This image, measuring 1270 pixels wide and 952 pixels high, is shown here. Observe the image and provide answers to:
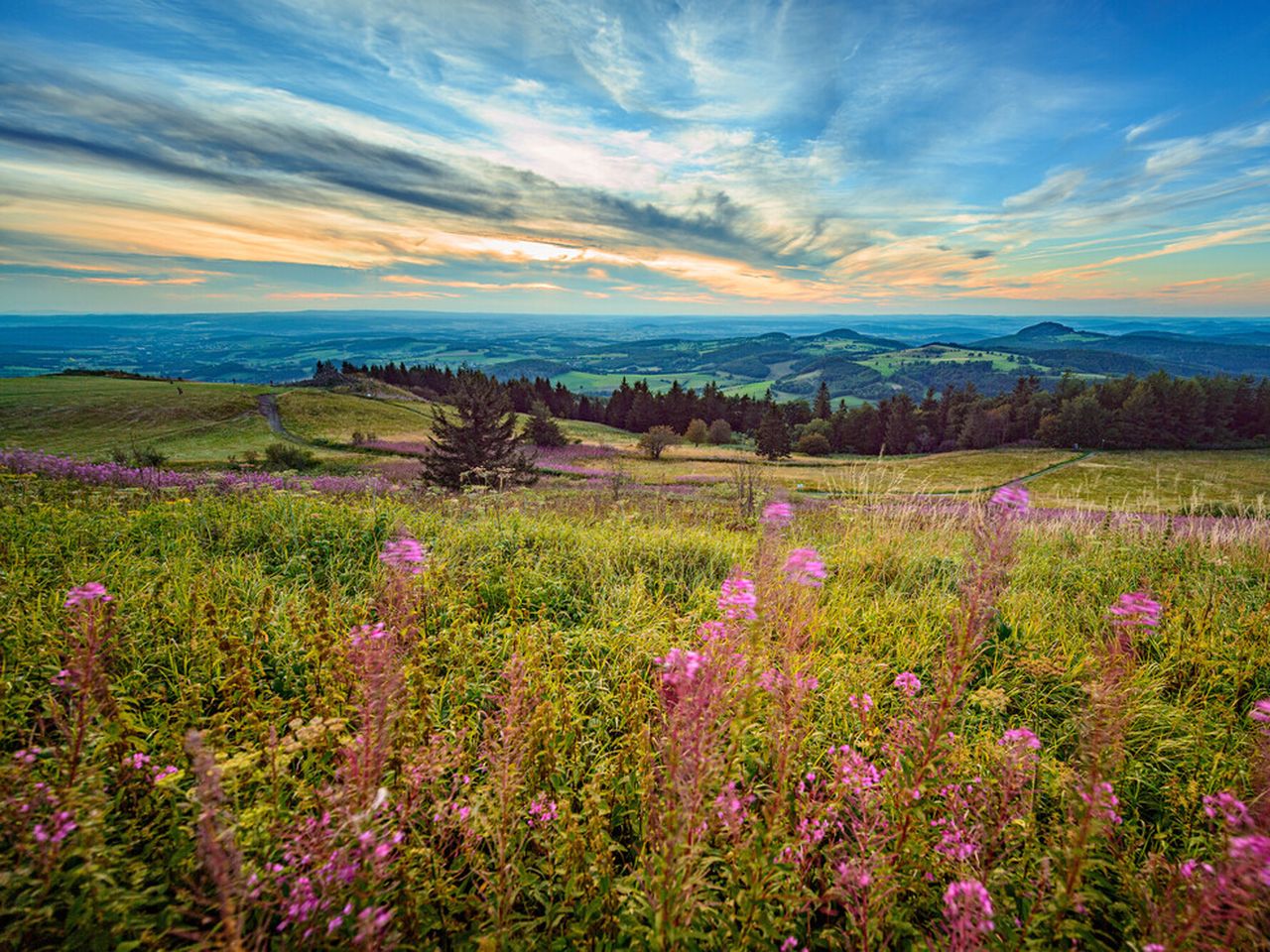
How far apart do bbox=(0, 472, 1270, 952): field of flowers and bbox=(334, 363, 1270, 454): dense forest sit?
65.0m

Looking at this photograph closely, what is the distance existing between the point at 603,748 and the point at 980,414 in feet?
330

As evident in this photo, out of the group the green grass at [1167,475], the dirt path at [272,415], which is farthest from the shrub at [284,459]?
the green grass at [1167,475]

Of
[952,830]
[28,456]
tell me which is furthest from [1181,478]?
[28,456]

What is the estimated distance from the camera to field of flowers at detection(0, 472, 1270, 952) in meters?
1.81

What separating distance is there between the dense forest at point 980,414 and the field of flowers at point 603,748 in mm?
65016

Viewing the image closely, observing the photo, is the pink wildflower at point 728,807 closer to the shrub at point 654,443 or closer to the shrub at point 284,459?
the shrub at point 284,459

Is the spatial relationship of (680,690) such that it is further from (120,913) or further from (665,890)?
(120,913)

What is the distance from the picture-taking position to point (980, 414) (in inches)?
3371

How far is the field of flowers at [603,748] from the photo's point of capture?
1.81m

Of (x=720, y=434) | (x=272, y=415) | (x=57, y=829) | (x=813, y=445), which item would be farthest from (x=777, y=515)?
(x=813, y=445)

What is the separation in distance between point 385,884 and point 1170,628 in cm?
663

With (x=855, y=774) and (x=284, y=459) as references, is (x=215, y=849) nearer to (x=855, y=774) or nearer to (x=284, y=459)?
(x=855, y=774)

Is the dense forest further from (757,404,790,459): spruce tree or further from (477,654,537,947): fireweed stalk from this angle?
(477,654,537,947): fireweed stalk

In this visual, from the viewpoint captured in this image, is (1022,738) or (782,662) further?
(782,662)
